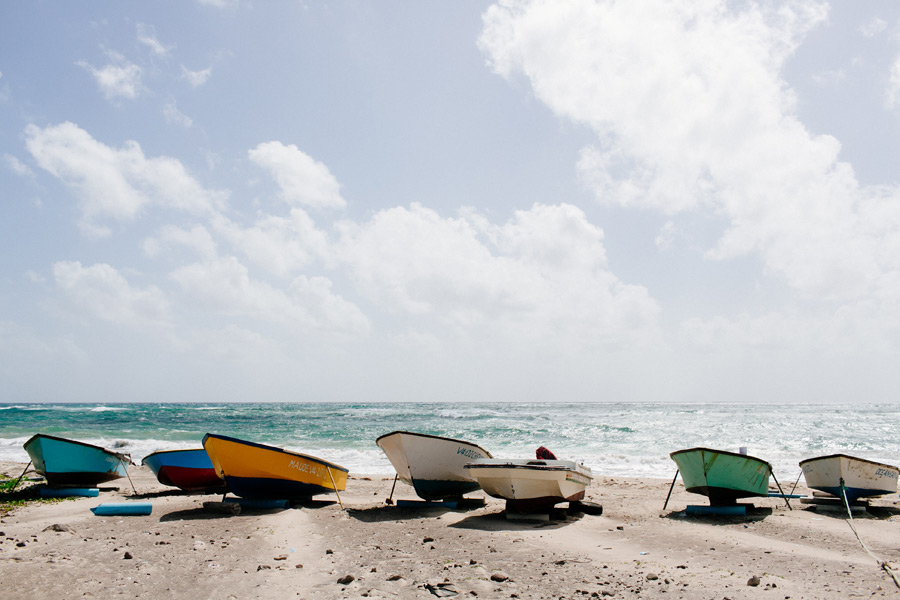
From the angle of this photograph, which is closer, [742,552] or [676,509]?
[742,552]

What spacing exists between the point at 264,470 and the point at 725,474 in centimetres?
863

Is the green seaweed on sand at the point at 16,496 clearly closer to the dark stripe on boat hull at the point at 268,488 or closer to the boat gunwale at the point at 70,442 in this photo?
the boat gunwale at the point at 70,442

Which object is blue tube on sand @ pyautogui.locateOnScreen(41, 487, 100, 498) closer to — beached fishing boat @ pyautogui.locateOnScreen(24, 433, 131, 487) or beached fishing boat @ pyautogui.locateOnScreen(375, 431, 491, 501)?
beached fishing boat @ pyautogui.locateOnScreen(24, 433, 131, 487)

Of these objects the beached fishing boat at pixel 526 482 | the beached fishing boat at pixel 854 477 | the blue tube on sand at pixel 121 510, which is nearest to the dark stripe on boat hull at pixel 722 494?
the beached fishing boat at pixel 854 477

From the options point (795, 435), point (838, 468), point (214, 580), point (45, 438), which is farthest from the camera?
point (795, 435)

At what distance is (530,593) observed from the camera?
5.46 metres

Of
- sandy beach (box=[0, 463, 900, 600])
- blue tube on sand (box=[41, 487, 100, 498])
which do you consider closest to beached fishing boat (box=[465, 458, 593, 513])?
sandy beach (box=[0, 463, 900, 600])

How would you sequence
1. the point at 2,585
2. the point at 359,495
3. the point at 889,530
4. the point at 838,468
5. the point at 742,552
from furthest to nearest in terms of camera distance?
1. the point at 359,495
2. the point at 838,468
3. the point at 889,530
4. the point at 742,552
5. the point at 2,585

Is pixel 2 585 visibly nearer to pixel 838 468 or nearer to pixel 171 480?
pixel 171 480

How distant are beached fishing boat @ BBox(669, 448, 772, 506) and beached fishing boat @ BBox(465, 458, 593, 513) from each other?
269 centimetres

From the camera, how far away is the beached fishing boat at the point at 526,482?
909 cm

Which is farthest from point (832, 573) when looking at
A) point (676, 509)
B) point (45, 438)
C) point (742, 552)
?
point (45, 438)

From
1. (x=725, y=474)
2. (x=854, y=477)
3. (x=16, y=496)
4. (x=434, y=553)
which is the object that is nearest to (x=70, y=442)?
(x=16, y=496)

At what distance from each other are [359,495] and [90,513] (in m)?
5.24
